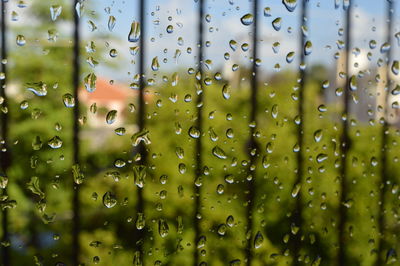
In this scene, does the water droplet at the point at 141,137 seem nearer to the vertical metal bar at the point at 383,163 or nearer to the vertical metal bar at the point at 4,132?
the vertical metal bar at the point at 4,132

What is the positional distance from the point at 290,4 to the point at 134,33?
16.3 inches

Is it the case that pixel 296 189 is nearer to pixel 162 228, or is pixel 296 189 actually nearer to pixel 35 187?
pixel 162 228

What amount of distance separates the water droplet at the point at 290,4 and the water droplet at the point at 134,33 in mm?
395

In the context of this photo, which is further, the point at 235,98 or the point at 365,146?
the point at 235,98

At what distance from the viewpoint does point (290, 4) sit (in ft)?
3.73

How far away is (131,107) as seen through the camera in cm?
106

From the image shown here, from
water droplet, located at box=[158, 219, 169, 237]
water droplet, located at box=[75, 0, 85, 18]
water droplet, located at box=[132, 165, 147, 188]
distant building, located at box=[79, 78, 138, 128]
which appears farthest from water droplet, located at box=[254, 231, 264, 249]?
water droplet, located at box=[75, 0, 85, 18]

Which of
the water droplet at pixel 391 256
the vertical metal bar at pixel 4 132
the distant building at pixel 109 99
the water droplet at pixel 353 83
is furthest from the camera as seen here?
the water droplet at pixel 391 256

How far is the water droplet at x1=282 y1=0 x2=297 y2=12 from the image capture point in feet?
3.72

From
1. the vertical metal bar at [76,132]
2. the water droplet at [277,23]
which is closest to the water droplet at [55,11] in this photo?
the vertical metal bar at [76,132]

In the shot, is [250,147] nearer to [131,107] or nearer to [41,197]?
[131,107]

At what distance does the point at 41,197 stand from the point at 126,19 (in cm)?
43

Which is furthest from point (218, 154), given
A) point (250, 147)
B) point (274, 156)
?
point (274, 156)

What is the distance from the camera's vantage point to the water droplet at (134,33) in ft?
3.20
